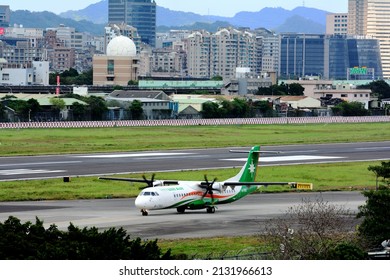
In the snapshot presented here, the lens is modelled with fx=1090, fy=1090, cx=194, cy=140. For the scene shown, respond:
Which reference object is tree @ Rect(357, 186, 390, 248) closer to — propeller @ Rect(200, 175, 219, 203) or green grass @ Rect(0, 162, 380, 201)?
propeller @ Rect(200, 175, 219, 203)

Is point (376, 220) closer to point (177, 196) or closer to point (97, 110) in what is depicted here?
point (177, 196)

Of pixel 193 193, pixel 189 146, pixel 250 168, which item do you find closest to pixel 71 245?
pixel 193 193

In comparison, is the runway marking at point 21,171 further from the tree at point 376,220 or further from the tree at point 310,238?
Answer: the tree at point 310,238

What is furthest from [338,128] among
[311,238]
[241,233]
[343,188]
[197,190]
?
[311,238]

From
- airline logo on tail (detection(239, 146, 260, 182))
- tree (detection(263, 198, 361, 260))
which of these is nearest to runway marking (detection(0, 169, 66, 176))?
airline logo on tail (detection(239, 146, 260, 182))

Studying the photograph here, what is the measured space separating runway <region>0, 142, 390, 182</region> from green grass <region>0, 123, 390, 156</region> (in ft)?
→ 24.3

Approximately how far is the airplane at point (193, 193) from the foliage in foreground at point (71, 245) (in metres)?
32.0

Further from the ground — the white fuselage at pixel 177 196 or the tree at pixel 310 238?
the tree at pixel 310 238

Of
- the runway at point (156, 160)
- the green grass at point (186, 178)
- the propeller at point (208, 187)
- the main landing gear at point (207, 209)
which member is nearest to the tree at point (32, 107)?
the runway at point (156, 160)

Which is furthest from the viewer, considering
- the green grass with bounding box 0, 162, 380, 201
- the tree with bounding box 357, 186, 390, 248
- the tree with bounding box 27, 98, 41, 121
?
the tree with bounding box 27, 98, 41, 121

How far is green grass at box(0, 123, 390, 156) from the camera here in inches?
5049

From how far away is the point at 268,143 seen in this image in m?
138

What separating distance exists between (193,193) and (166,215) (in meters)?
2.44

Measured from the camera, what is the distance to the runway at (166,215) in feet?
189
